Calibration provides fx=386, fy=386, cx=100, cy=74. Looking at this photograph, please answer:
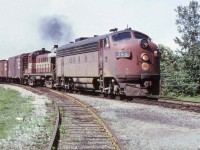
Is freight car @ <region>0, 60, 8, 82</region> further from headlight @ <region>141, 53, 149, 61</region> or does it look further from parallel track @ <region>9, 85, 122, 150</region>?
parallel track @ <region>9, 85, 122, 150</region>

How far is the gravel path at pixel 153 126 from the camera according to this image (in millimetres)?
7879

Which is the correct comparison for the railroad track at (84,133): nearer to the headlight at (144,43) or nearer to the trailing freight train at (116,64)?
the trailing freight train at (116,64)

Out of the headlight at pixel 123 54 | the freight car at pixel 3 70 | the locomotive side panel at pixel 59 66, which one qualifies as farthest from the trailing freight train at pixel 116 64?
the freight car at pixel 3 70

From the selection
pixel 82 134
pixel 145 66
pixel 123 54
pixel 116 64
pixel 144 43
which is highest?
pixel 144 43

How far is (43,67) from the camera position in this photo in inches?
1256

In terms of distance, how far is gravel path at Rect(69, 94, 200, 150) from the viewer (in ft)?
25.8

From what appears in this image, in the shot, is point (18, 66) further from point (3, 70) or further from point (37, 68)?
point (3, 70)

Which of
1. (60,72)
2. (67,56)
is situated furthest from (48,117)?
(60,72)

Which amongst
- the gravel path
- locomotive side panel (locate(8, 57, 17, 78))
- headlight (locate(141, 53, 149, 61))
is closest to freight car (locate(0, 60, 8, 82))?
locomotive side panel (locate(8, 57, 17, 78))

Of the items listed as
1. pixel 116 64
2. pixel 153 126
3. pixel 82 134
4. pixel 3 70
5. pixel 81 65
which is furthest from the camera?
pixel 3 70

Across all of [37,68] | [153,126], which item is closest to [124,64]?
[153,126]

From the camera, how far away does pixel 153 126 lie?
10.2 m

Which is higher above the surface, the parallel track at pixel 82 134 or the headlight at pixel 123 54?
the headlight at pixel 123 54

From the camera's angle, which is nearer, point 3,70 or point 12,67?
point 12,67
